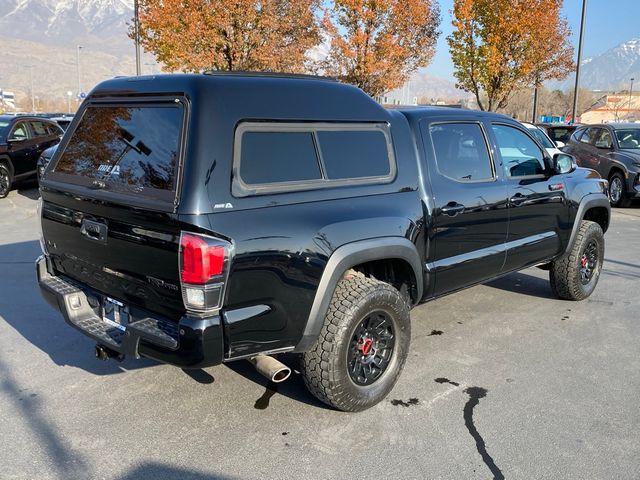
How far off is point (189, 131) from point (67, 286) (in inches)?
57.4

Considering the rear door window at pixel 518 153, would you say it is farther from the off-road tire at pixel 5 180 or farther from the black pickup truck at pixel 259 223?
the off-road tire at pixel 5 180

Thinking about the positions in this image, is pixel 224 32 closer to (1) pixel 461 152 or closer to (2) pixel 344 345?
(1) pixel 461 152

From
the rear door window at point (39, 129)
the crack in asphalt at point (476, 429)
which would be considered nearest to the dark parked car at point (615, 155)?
the crack in asphalt at point (476, 429)

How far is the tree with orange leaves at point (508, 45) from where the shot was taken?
881 inches

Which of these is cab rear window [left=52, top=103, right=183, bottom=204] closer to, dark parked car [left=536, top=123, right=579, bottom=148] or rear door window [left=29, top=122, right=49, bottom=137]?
rear door window [left=29, top=122, right=49, bottom=137]

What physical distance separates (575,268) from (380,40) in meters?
17.4

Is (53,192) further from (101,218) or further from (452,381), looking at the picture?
(452,381)

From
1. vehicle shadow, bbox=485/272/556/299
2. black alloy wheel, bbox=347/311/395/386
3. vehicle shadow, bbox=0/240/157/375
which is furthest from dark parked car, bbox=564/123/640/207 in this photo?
vehicle shadow, bbox=0/240/157/375

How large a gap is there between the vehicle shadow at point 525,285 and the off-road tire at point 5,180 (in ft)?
34.4

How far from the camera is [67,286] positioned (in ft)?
12.1

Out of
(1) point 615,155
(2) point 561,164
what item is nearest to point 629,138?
(1) point 615,155

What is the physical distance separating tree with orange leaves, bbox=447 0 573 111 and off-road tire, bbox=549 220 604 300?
61.2 ft

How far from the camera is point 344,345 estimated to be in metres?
3.41

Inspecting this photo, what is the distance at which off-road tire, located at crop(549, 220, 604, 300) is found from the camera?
5.62m
